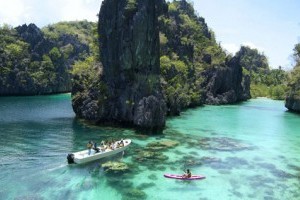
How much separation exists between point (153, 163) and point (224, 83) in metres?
95.8

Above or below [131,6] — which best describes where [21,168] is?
below

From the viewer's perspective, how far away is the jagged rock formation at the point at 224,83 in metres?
129

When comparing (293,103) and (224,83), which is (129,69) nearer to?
(293,103)

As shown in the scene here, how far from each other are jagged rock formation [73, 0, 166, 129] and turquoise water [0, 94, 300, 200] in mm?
3319

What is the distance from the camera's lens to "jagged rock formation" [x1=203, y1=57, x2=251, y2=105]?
12888cm

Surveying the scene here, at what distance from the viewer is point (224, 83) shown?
133500mm

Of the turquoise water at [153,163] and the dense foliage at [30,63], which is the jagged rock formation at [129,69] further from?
the dense foliage at [30,63]

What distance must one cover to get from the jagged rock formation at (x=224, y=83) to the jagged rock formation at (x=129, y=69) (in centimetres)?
6399

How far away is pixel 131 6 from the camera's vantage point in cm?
6456

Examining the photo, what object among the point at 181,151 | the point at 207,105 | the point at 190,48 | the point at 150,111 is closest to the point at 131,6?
the point at 150,111

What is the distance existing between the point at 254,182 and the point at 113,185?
47.1 feet

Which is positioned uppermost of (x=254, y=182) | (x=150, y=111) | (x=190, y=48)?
(x=190, y=48)

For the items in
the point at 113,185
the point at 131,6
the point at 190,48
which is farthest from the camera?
the point at 190,48

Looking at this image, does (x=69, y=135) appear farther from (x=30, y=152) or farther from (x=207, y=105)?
(x=207, y=105)
